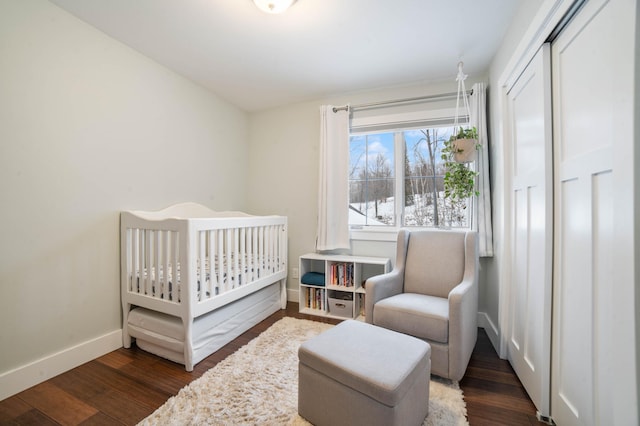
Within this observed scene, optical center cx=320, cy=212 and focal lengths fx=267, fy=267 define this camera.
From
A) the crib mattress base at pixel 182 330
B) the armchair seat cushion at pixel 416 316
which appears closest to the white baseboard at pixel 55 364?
the crib mattress base at pixel 182 330

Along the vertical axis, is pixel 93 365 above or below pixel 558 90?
below

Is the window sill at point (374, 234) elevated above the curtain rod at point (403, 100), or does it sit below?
below

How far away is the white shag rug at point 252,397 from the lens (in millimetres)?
1304

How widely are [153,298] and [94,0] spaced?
1.94 m

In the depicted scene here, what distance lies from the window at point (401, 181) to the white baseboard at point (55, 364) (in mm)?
2331

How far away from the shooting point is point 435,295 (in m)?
2.05

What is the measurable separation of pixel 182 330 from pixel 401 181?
2.32m

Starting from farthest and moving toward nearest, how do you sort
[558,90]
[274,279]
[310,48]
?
[274,279] → [310,48] → [558,90]

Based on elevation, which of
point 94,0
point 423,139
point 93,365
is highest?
point 94,0

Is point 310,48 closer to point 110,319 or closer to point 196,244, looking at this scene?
point 196,244

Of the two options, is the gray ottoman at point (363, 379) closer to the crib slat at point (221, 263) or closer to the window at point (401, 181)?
the crib slat at point (221, 263)

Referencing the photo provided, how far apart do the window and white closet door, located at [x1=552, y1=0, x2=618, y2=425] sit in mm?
1269

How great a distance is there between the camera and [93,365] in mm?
1776

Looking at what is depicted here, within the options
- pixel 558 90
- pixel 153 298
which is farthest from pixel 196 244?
pixel 558 90
